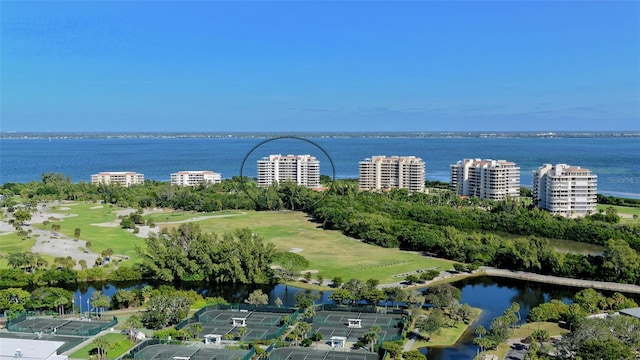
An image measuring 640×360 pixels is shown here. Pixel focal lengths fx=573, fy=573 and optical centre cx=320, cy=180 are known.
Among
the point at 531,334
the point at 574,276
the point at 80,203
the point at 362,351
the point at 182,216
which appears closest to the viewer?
the point at 362,351

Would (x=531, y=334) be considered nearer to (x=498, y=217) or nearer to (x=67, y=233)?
(x=498, y=217)

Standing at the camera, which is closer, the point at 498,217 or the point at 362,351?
the point at 362,351

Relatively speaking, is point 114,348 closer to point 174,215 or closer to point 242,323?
point 242,323

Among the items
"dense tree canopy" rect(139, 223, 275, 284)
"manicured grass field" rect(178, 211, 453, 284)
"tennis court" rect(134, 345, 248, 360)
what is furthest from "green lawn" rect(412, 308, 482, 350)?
"dense tree canopy" rect(139, 223, 275, 284)

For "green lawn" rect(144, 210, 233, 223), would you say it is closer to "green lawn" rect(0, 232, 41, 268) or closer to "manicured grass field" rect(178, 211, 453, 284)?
"manicured grass field" rect(178, 211, 453, 284)

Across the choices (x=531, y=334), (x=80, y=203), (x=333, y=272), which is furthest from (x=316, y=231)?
(x=80, y=203)
